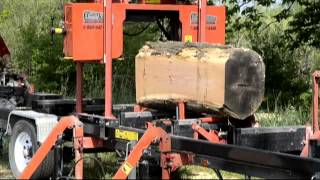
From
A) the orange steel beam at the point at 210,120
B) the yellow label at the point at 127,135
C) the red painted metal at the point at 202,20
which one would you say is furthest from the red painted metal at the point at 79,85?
the orange steel beam at the point at 210,120

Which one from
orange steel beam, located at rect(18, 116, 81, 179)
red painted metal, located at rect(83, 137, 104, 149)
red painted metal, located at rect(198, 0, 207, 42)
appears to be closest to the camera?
orange steel beam, located at rect(18, 116, 81, 179)

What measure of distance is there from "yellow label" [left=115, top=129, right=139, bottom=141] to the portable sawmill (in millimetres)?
10

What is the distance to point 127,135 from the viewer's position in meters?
6.55

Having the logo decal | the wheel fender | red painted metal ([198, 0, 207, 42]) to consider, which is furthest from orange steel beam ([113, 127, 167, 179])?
red painted metal ([198, 0, 207, 42])

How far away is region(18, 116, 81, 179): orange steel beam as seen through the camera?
22.1 feet

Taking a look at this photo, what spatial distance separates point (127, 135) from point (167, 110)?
0.77m

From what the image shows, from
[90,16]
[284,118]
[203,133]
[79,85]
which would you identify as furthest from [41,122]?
[284,118]

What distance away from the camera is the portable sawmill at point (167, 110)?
5824 millimetres

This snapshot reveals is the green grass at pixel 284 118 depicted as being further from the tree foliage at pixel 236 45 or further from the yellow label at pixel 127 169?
the yellow label at pixel 127 169

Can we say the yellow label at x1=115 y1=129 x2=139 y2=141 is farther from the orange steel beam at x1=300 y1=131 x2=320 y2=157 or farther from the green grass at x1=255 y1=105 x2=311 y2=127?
the green grass at x1=255 y1=105 x2=311 y2=127

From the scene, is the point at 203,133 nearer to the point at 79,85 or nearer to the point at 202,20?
the point at 202,20

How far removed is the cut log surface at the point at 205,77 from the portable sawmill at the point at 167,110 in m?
0.01

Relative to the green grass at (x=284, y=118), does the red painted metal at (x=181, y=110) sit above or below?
above

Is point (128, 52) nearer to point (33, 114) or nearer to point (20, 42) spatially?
point (20, 42)
